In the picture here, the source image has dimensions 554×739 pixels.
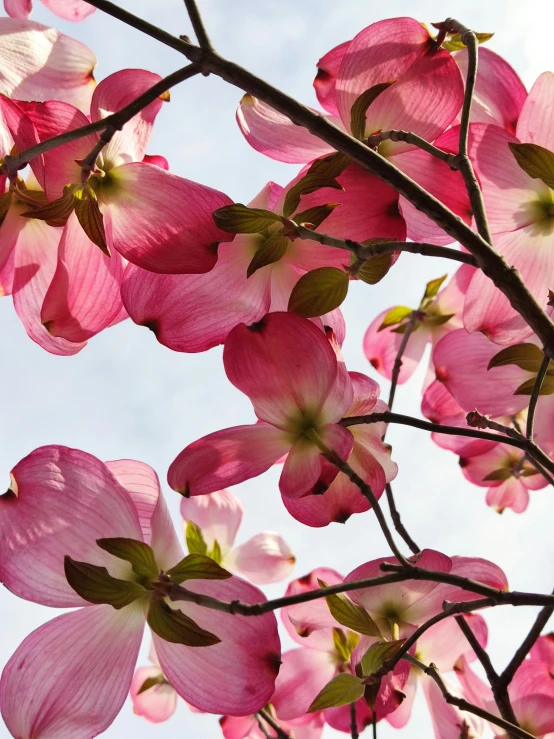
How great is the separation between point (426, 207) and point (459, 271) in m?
0.41

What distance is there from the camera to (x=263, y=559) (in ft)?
3.49

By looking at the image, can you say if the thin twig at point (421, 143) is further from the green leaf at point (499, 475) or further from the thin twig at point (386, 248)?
the green leaf at point (499, 475)

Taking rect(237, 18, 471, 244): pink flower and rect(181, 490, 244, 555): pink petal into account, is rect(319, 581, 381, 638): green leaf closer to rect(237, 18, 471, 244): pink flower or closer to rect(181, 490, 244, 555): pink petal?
rect(237, 18, 471, 244): pink flower

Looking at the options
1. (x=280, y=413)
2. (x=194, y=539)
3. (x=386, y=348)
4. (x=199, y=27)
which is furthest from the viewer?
(x=386, y=348)

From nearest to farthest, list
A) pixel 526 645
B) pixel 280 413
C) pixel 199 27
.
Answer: pixel 199 27 < pixel 280 413 < pixel 526 645

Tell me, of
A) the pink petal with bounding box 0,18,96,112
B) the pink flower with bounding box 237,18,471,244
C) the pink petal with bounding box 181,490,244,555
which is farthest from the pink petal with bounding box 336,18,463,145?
the pink petal with bounding box 181,490,244,555

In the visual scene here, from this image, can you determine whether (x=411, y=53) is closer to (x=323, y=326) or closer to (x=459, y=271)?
(x=323, y=326)

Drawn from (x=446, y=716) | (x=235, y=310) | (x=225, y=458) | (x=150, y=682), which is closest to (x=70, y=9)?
(x=235, y=310)

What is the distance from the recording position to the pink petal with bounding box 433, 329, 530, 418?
72 centimetres

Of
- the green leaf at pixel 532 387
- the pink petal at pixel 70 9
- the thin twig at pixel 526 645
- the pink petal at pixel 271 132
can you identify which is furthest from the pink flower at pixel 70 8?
the thin twig at pixel 526 645

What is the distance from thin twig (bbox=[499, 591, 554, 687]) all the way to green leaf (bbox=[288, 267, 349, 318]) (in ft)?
1.13

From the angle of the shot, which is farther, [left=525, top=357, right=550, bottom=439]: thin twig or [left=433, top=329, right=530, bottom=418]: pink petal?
[left=433, top=329, right=530, bottom=418]: pink petal

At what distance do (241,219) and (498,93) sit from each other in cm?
28

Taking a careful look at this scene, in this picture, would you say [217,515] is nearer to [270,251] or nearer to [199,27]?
[270,251]
